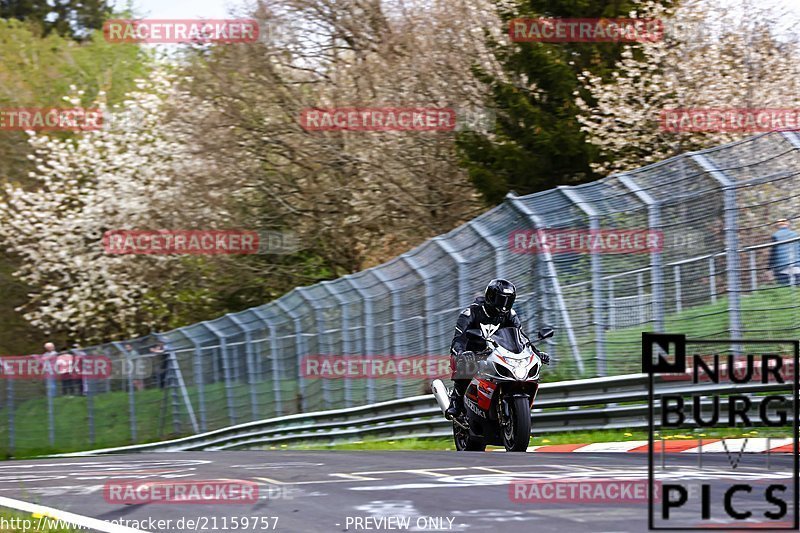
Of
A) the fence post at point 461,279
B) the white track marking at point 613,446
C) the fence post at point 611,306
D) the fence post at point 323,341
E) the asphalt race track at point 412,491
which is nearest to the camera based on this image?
the asphalt race track at point 412,491

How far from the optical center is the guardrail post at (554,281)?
14117 mm

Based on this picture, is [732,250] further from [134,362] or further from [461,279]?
[134,362]

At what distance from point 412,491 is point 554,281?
696 cm

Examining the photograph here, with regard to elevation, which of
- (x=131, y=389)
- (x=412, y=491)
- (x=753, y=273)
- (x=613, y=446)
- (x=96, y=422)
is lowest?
(x=96, y=422)

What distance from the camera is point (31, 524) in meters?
7.23

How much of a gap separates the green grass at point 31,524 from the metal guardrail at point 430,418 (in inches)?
225

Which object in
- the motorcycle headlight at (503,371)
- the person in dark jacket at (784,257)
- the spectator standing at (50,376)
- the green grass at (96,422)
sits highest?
the person in dark jacket at (784,257)

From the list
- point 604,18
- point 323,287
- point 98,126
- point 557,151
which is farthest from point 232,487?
point 98,126

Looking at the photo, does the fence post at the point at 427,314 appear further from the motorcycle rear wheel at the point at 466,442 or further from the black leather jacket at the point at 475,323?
the black leather jacket at the point at 475,323

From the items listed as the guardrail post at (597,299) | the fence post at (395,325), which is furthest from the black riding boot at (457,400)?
the fence post at (395,325)

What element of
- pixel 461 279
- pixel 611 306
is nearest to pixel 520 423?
pixel 611 306

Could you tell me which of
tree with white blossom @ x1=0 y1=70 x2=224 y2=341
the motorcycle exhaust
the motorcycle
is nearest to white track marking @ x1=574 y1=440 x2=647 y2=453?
the motorcycle

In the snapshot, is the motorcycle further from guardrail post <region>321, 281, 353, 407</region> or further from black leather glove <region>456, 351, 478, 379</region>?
guardrail post <region>321, 281, 353, 407</region>

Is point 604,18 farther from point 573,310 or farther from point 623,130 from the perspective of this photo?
point 573,310
